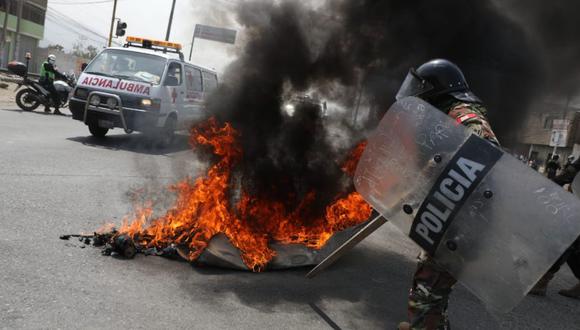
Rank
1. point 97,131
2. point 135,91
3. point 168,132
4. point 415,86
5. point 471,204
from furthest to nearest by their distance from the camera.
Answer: point 168,132 < point 97,131 < point 135,91 < point 415,86 < point 471,204

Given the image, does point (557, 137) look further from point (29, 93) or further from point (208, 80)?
point (29, 93)

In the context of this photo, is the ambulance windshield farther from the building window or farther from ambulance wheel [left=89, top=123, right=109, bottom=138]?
the building window

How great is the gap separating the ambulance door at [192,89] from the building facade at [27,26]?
31.2 m

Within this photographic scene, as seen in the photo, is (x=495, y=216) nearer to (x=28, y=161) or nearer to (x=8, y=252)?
(x=8, y=252)

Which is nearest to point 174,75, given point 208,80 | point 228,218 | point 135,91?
point 135,91

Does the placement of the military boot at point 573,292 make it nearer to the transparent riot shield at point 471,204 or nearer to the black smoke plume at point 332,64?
the black smoke plume at point 332,64

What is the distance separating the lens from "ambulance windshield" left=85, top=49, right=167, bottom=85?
10086 millimetres

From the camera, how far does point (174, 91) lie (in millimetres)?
10719

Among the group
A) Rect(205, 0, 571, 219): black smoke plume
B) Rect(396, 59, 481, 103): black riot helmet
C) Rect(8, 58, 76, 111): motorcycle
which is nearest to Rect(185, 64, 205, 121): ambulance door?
Rect(8, 58, 76, 111): motorcycle

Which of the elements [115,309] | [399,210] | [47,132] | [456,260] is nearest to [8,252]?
[115,309]

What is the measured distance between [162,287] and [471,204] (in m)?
2.21

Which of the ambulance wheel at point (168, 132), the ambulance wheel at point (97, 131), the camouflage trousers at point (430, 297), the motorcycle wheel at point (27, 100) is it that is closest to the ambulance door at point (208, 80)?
the ambulance wheel at point (168, 132)

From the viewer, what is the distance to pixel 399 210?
110 inches

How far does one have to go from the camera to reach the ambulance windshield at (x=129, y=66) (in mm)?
10086
